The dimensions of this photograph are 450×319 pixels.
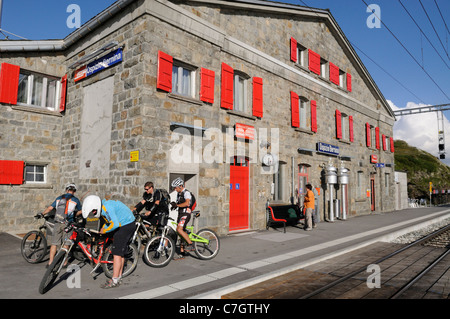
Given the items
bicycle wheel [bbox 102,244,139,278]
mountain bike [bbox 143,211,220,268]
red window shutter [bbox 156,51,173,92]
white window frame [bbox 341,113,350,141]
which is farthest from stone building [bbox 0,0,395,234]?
white window frame [bbox 341,113,350,141]

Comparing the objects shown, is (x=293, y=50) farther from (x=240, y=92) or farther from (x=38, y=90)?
(x=38, y=90)

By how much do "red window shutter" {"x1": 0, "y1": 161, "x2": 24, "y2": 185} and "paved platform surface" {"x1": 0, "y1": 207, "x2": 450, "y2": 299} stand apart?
5.55ft

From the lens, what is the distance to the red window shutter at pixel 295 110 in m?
13.9

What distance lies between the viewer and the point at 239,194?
37.3ft

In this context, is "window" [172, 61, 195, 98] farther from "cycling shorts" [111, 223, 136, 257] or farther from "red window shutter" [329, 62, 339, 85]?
"red window shutter" [329, 62, 339, 85]

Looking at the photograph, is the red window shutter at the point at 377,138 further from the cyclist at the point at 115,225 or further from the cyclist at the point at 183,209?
the cyclist at the point at 115,225

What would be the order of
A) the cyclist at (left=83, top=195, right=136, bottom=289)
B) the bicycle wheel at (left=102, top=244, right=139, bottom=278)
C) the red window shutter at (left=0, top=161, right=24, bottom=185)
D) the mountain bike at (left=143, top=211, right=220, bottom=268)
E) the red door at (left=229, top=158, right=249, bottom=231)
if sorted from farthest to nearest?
the red door at (left=229, top=158, right=249, bottom=231) < the red window shutter at (left=0, top=161, right=24, bottom=185) < the mountain bike at (left=143, top=211, right=220, bottom=268) < the bicycle wheel at (left=102, top=244, right=139, bottom=278) < the cyclist at (left=83, top=195, right=136, bottom=289)

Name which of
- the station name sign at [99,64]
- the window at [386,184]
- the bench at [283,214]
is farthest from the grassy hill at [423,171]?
the station name sign at [99,64]

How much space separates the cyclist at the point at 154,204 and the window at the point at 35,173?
5.53 meters

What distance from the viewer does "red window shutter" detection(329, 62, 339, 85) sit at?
17.4 m
